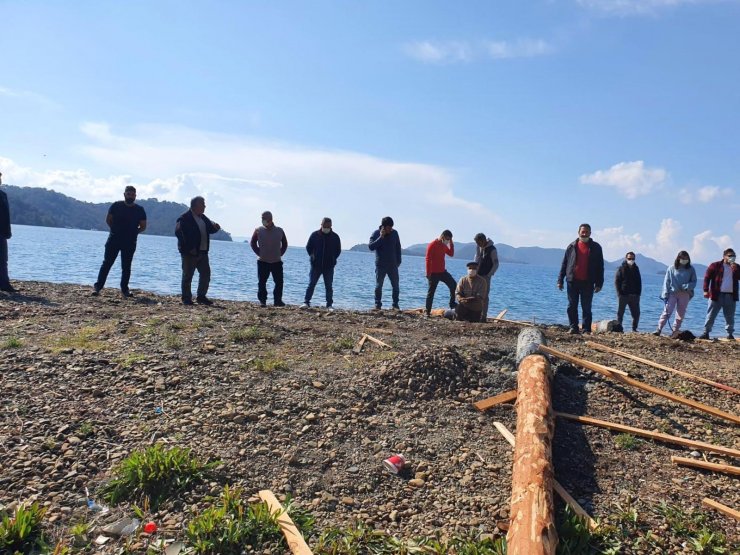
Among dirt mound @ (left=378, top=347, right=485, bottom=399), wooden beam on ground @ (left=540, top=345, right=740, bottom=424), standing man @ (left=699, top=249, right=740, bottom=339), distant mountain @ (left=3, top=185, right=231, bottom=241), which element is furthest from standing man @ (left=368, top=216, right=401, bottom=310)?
distant mountain @ (left=3, top=185, right=231, bottom=241)

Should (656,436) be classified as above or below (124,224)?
below

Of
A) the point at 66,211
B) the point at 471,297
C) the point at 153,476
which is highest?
the point at 66,211

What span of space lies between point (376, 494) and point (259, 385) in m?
2.42

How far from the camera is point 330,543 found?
3408mm

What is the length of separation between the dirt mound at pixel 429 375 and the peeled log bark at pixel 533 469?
67 centimetres

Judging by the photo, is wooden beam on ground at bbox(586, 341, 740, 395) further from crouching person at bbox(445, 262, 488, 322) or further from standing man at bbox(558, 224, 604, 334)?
crouching person at bbox(445, 262, 488, 322)

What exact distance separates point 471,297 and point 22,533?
32.1 ft

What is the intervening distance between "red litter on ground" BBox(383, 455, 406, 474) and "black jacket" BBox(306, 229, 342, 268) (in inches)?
328

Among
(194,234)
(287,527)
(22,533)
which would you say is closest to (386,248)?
(194,234)

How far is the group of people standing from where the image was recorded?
35.2ft

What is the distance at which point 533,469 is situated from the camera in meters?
3.99

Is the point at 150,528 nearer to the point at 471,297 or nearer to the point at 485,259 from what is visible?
the point at 471,297

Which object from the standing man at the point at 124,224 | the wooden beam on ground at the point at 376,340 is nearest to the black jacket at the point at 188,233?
the standing man at the point at 124,224

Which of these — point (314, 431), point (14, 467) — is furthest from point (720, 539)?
point (14, 467)
